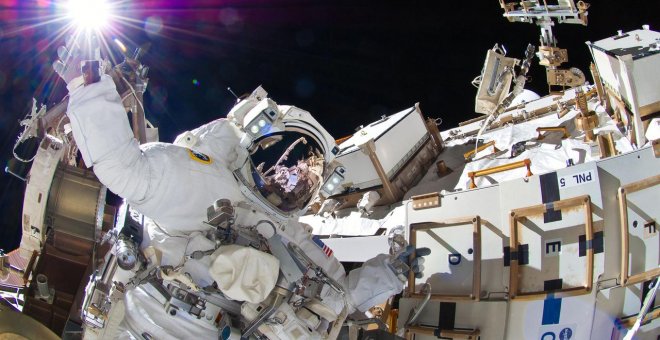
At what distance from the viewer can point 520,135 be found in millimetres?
4785

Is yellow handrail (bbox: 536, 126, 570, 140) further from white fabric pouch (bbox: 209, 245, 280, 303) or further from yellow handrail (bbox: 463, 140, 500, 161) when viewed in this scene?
white fabric pouch (bbox: 209, 245, 280, 303)

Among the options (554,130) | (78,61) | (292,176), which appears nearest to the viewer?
(78,61)

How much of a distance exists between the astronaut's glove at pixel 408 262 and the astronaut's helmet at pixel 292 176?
67 centimetres

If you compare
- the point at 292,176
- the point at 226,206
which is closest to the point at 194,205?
the point at 226,206

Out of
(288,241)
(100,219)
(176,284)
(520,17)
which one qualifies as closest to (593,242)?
(288,241)

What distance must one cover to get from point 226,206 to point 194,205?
38cm

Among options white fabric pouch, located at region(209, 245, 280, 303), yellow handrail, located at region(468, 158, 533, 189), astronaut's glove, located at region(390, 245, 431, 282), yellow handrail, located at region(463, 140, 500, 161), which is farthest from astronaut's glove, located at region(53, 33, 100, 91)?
yellow handrail, located at region(463, 140, 500, 161)

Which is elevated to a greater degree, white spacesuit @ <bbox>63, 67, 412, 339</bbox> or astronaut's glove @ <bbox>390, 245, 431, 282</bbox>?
white spacesuit @ <bbox>63, 67, 412, 339</bbox>

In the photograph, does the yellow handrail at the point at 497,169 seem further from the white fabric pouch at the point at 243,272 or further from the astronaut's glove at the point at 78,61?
the astronaut's glove at the point at 78,61

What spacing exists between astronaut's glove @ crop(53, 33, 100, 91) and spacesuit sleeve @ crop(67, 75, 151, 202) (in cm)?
5

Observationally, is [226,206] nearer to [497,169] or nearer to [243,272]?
[243,272]

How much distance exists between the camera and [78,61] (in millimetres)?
2686

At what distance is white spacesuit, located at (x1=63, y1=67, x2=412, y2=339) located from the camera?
2.73 meters

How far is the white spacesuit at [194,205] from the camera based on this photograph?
2732 mm
